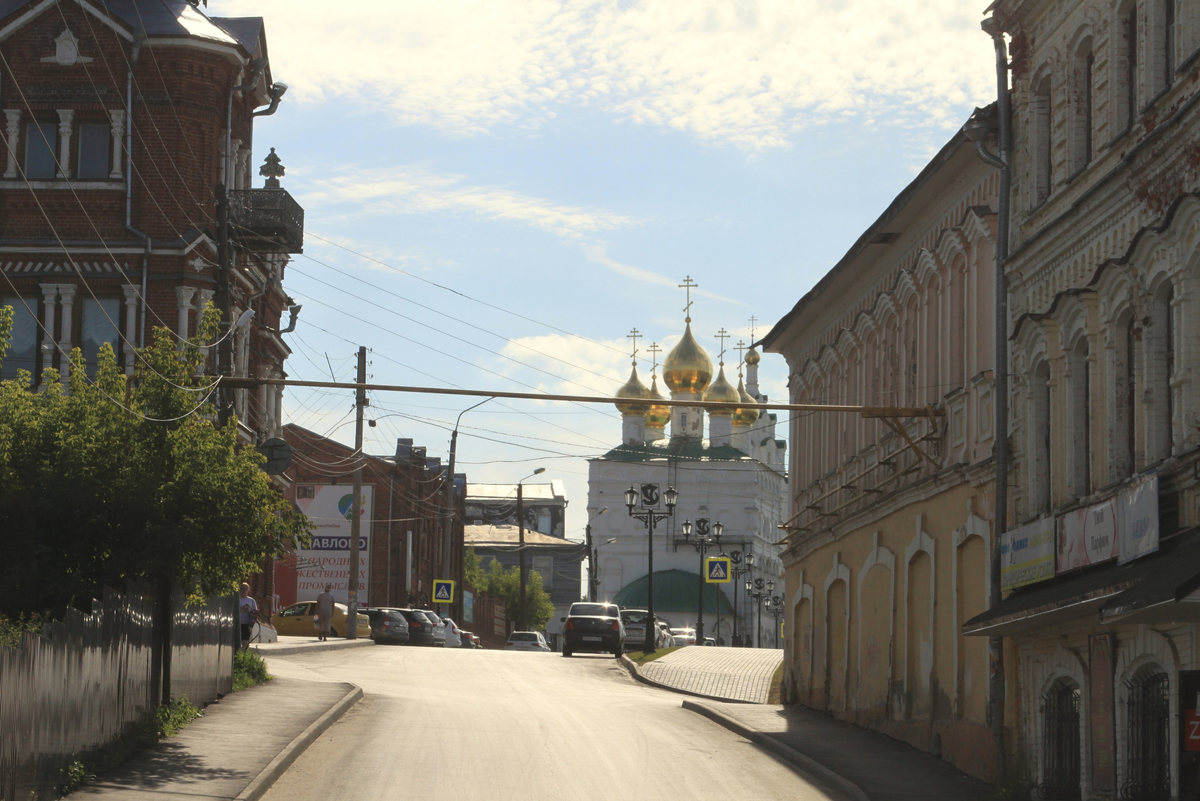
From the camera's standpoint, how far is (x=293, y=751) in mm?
18062

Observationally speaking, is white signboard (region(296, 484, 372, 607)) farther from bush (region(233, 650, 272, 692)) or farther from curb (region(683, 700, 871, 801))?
curb (region(683, 700, 871, 801))

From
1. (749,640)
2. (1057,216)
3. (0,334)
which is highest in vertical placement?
(1057,216)

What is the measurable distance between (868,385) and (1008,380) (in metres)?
7.65

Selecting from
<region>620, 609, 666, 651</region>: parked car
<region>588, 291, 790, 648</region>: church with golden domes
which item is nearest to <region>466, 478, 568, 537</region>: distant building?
<region>588, 291, 790, 648</region>: church with golden domes

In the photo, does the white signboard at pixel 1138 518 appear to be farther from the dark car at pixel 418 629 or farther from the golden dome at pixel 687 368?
the golden dome at pixel 687 368

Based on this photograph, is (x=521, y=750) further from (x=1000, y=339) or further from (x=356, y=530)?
(x=356, y=530)

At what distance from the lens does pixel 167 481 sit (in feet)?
61.1

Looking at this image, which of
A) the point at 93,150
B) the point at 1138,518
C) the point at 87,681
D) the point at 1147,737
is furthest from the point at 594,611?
the point at 1138,518

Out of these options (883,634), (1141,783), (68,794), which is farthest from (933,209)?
(68,794)

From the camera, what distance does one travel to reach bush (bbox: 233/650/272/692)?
81.9 ft

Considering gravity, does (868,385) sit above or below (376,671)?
above

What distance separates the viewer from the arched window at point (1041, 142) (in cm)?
1853

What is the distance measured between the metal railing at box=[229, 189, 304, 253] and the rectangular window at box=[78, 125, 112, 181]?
2892 millimetres

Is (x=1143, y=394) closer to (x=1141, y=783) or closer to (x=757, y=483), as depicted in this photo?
(x=1141, y=783)
